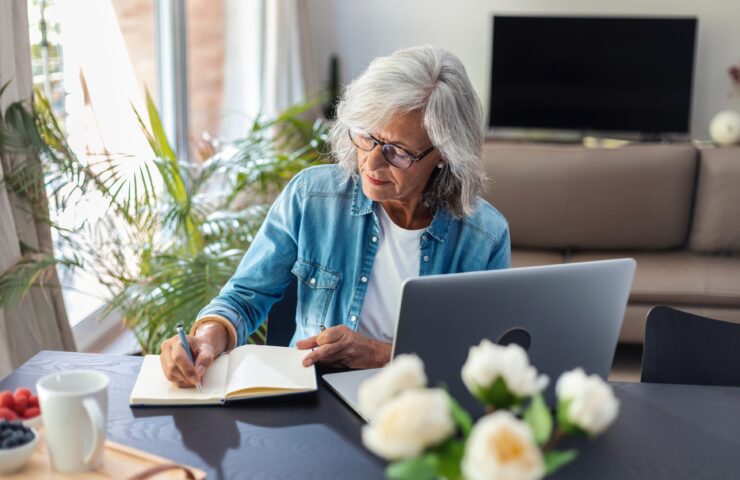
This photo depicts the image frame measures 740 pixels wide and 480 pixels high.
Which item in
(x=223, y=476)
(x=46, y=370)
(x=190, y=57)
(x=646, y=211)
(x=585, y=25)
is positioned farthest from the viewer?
(x=585, y=25)

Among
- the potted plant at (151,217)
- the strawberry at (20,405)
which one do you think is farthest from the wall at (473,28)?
the strawberry at (20,405)

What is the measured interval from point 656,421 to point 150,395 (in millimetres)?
724

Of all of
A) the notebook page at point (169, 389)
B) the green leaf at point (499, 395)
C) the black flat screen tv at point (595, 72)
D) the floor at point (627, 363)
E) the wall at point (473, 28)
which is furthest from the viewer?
the wall at point (473, 28)

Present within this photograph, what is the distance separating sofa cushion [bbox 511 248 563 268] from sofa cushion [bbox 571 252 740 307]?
348 mm

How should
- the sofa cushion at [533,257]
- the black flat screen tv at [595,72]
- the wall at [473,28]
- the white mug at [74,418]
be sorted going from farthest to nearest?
the wall at [473,28] → the black flat screen tv at [595,72] → the sofa cushion at [533,257] → the white mug at [74,418]

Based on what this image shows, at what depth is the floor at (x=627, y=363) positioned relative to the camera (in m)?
3.38

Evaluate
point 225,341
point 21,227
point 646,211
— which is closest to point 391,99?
point 225,341

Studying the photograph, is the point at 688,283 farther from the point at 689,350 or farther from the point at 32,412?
the point at 32,412

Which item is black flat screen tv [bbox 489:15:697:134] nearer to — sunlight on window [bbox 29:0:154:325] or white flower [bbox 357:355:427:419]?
sunlight on window [bbox 29:0:154:325]

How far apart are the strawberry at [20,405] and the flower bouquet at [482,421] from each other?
60 centimetres

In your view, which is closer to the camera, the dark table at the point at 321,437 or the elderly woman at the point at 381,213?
the dark table at the point at 321,437

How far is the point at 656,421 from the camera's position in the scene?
4.21 ft

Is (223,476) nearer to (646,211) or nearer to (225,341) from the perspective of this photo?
(225,341)

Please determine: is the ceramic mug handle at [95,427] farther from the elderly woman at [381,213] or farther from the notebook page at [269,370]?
the elderly woman at [381,213]
